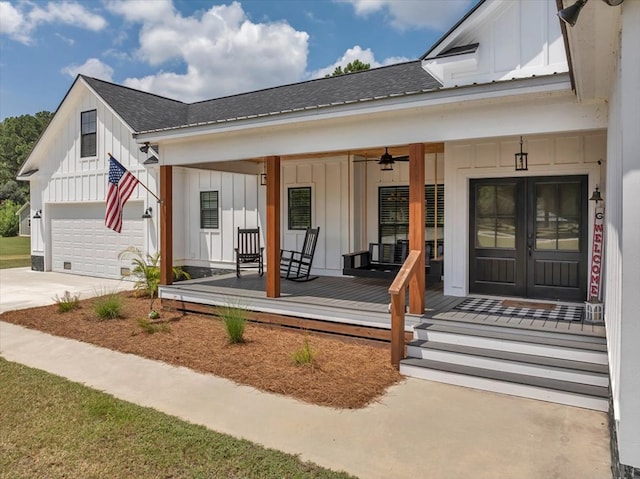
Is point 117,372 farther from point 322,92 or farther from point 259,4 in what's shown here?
point 259,4

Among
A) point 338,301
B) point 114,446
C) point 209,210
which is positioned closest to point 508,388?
point 338,301

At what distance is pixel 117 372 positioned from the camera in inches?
220

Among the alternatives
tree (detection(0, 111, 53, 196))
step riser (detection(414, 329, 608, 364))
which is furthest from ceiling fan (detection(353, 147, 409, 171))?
tree (detection(0, 111, 53, 196))

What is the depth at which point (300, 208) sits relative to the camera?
1055 cm

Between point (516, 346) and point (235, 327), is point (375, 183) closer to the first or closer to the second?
point (235, 327)

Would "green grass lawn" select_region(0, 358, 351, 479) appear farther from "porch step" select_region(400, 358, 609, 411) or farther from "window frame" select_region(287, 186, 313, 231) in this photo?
"window frame" select_region(287, 186, 313, 231)

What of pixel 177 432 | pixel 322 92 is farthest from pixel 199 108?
pixel 177 432

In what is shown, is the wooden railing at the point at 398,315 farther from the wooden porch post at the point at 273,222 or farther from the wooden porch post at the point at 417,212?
the wooden porch post at the point at 273,222

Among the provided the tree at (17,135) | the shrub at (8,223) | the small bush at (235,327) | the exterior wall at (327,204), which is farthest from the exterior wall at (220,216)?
the tree at (17,135)

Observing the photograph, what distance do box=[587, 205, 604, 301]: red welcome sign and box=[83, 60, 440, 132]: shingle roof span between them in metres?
3.81

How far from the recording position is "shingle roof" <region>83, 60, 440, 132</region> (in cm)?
992

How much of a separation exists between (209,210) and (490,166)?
7.42 m

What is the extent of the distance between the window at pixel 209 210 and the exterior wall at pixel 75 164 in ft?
4.48

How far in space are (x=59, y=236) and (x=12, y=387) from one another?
11574 mm
